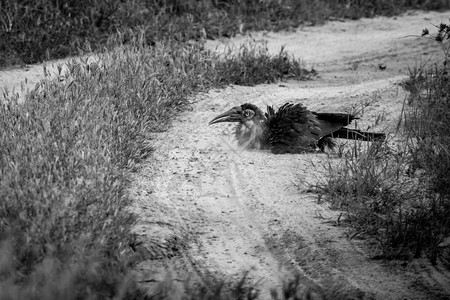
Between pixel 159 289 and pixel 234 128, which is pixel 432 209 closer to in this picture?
pixel 159 289

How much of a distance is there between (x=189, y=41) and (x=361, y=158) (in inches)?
211

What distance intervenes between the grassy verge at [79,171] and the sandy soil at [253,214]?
287mm

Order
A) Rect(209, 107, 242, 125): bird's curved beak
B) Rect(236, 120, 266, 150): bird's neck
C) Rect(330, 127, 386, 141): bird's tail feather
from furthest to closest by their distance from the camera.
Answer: Rect(209, 107, 242, 125): bird's curved beak < Rect(236, 120, 266, 150): bird's neck < Rect(330, 127, 386, 141): bird's tail feather

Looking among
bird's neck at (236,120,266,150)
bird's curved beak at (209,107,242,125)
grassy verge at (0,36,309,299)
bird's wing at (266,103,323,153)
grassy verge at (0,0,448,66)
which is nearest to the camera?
grassy verge at (0,36,309,299)

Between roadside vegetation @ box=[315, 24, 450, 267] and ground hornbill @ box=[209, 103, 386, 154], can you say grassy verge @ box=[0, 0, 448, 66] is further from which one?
roadside vegetation @ box=[315, 24, 450, 267]

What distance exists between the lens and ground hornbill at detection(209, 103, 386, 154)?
7238 millimetres

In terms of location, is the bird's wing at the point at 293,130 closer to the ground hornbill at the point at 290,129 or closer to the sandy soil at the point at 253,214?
the ground hornbill at the point at 290,129

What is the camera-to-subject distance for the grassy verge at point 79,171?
13.4ft

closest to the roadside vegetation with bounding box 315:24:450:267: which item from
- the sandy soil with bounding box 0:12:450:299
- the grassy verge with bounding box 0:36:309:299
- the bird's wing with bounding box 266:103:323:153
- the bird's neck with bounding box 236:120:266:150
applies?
the sandy soil with bounding box 0:12:450:299

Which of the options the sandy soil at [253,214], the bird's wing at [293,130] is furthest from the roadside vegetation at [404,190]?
the bird's wing at [293,130]

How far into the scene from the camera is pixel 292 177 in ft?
21.3

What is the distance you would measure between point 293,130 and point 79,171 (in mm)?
2763

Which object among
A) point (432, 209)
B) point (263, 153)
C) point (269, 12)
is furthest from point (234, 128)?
point (269, 12)

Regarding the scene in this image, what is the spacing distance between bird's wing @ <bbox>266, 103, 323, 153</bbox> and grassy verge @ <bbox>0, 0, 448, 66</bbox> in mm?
3003
